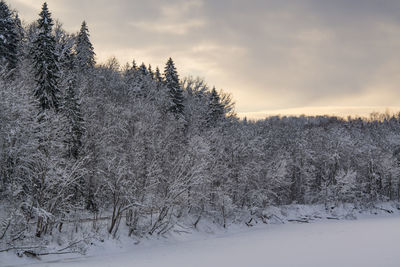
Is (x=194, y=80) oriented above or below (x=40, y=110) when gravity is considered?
above

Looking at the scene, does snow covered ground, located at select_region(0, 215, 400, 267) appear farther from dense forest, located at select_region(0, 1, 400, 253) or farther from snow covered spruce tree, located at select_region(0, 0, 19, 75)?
snow covered spruce tree, located at select_region(0, 0, 19, 75)

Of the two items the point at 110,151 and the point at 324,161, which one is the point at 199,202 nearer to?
the point at 110,151

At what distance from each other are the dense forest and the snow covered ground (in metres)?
2.25

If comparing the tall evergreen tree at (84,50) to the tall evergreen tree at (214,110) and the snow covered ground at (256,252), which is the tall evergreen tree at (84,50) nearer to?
the tall evergreen tree at (214,110)

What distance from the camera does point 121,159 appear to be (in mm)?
23969

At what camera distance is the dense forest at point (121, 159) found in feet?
72.0

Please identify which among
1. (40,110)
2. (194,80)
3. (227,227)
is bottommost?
(227,227)

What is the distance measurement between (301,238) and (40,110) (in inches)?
1110

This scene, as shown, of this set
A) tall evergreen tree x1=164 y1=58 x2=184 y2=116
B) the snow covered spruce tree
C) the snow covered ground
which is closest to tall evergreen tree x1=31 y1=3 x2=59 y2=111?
the snow covered ground

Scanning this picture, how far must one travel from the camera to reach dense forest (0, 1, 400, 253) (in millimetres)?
21953

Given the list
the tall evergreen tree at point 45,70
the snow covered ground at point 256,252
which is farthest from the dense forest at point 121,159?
the snow covered ground at point 256,252

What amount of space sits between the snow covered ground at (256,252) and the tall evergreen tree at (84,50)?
1559 inches

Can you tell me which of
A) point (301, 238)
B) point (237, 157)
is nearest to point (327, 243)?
point (301, 238)

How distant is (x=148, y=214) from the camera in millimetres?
28156
